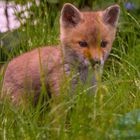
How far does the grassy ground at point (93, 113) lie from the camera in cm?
423

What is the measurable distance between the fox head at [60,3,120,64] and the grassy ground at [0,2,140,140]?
316mm

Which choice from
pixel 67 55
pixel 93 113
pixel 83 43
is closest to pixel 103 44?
pixel 83 43

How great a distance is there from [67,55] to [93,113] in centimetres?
168

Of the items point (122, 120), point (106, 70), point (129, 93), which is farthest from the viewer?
point (106, 70)

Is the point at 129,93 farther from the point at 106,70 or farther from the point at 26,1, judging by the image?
the point at 26,1

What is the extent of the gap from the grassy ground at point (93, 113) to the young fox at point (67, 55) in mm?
308

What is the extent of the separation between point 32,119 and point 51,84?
115cm

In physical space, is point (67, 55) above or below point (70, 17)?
below

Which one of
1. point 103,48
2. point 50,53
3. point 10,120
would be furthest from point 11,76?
point 10,120

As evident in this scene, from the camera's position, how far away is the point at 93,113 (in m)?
4.57

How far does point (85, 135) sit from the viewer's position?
13.9 feet

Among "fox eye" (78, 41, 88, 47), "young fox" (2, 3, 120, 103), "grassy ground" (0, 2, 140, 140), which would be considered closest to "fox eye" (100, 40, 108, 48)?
"young fox" (2, 3, 120, 103)

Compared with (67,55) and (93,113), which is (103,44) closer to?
(67,55)

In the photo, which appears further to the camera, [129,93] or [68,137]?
[129,93]
